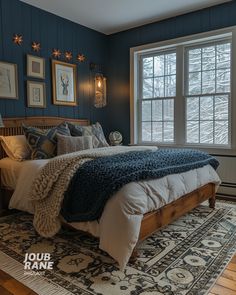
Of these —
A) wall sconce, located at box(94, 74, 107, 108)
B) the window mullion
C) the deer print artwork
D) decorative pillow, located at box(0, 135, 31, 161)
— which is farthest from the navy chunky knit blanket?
wall sconce, located at box(94, 74, 107, 108)

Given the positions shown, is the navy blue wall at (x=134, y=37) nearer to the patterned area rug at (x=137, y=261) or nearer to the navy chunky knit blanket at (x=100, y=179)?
the navy chunky knit blanket at (x=100, y=179)

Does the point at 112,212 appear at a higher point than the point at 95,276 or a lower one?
higher

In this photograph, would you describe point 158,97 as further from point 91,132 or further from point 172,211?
point 172,211

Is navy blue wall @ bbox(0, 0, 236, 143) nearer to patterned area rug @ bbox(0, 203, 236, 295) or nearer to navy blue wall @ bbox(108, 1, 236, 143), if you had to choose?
navy blue wall @ bbox(108, 1, 236, 143)

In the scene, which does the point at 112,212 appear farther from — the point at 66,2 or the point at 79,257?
the point at 66,2

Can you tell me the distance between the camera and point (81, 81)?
465 cm

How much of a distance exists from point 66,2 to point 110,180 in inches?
115

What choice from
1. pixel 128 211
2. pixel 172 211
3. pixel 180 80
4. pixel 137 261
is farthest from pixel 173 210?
pixel 180 80

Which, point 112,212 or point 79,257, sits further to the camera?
point 79,257

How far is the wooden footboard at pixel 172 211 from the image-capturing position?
2.09 m

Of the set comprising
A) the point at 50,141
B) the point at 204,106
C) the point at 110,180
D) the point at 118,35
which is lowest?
the point at 110,180

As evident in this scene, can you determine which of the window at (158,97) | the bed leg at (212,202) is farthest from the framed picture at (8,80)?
the bed leg at (212,202)

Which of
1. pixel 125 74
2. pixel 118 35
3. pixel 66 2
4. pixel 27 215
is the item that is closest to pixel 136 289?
pixel 27 215

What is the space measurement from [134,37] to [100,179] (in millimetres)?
3548
